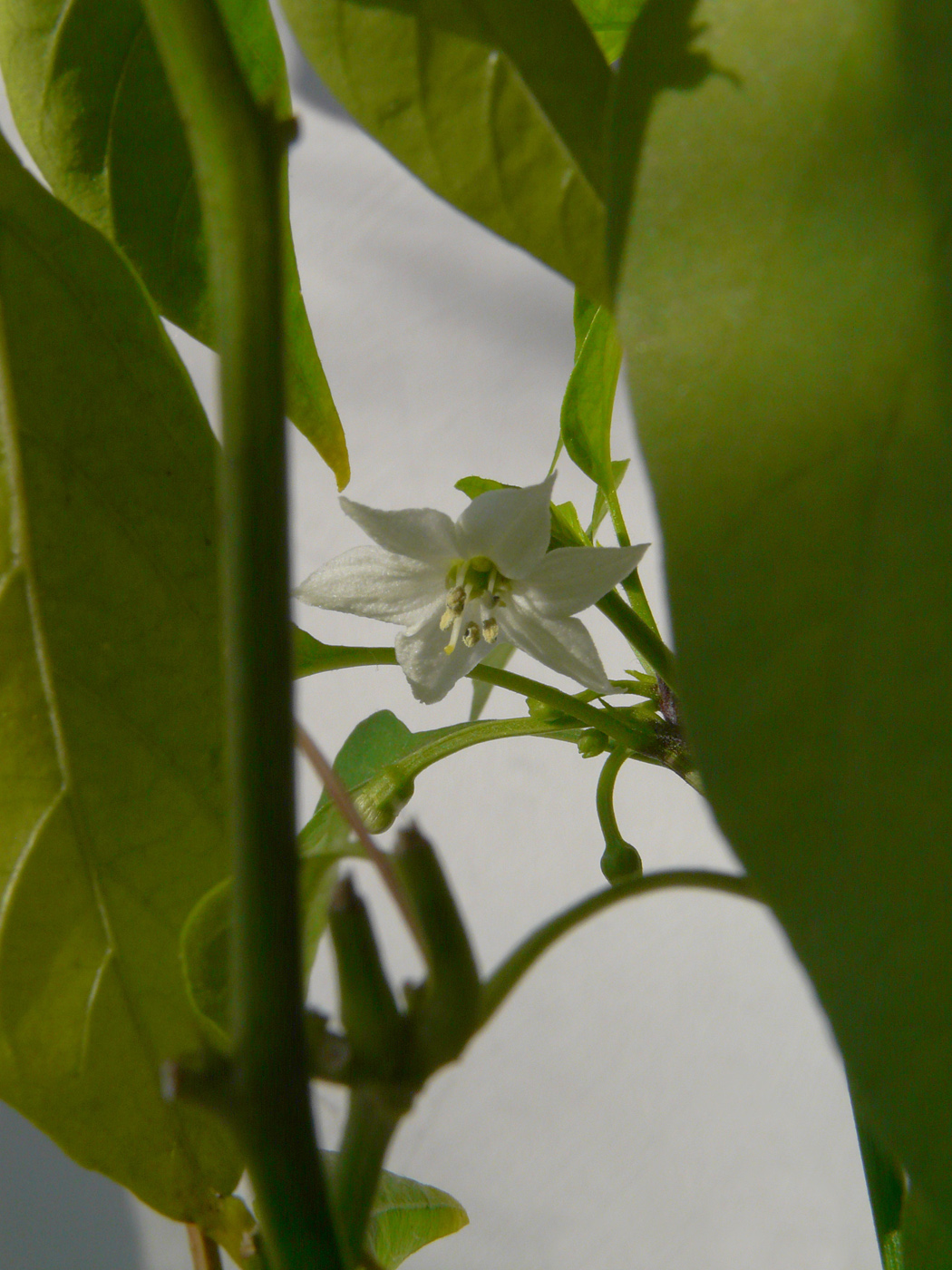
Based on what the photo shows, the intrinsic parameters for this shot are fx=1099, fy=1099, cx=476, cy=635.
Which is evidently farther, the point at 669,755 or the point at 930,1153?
the point at 669,755

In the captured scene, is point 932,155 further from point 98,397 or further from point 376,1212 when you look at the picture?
point 376,1212

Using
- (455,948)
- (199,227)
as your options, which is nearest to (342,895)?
(455,948)

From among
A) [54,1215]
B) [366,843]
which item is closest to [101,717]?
[366,843]

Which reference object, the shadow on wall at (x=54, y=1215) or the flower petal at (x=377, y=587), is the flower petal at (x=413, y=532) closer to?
the flower petal at (x=377, y=587)

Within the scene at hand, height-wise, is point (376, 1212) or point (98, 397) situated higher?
point (98, 397)

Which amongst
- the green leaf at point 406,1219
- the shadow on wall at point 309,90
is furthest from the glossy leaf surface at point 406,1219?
the shadow on wall at point 309,90

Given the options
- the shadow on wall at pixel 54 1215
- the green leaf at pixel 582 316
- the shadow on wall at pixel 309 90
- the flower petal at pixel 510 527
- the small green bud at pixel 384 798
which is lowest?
the shadow on wall at pixel 54 1215

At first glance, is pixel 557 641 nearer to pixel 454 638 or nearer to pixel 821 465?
pixel 454 638
